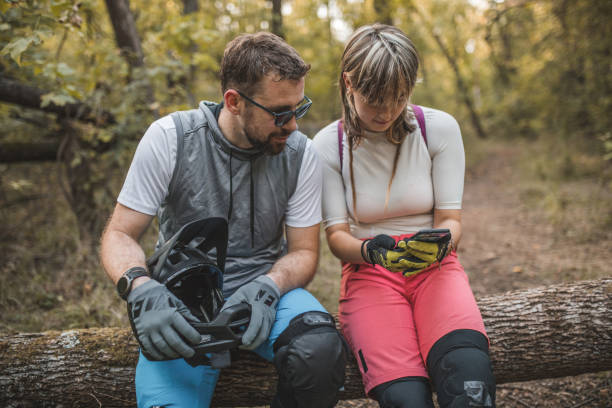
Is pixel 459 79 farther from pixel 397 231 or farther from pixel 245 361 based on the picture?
pixel 245 361

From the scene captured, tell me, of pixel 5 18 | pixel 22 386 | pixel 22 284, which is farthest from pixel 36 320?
pixel 5 18

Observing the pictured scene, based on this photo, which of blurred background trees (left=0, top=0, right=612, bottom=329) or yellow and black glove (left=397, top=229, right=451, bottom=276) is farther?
blurred background trees (left=0, top=0, right=612, bottom=329)

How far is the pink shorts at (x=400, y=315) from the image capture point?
1649 mm

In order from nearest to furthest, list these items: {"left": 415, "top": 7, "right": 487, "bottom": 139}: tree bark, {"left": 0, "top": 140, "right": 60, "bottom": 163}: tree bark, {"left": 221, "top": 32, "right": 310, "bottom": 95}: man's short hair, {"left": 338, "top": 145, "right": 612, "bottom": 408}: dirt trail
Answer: {"left": 221, "top": 32, "right": 310, "bottom": 95}: man's short hair, {"left": 338, "top": 145, "right": 612, "bottom": 408}: dirt trail, {"left": 0, "top": 140, "right": 60, "bottom": 163}: tree bark, {"left": 415, "top": 7, "right": 487, "bottom": 139}: tree bark

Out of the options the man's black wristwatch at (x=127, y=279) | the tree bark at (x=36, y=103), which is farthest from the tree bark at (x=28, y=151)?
the man's black wristwatch at (x=127, y=279)

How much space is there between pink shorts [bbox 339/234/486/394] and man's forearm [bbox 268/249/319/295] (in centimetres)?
23

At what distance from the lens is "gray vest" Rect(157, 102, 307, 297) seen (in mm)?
1881

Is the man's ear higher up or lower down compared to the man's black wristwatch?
higher up

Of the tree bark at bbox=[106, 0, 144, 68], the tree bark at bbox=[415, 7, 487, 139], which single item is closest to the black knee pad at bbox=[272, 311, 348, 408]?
the tree bark at bbox=[106, 0, 144, 68]

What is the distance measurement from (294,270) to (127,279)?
73 cm

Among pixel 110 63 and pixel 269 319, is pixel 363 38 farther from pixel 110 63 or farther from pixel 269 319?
pixel 110 63

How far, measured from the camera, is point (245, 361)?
1.86 m

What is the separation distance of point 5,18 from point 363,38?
8.45ft

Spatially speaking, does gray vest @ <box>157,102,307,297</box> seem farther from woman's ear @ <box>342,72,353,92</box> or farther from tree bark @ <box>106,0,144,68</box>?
tree bark @ <box>106,0,144,68</box>
